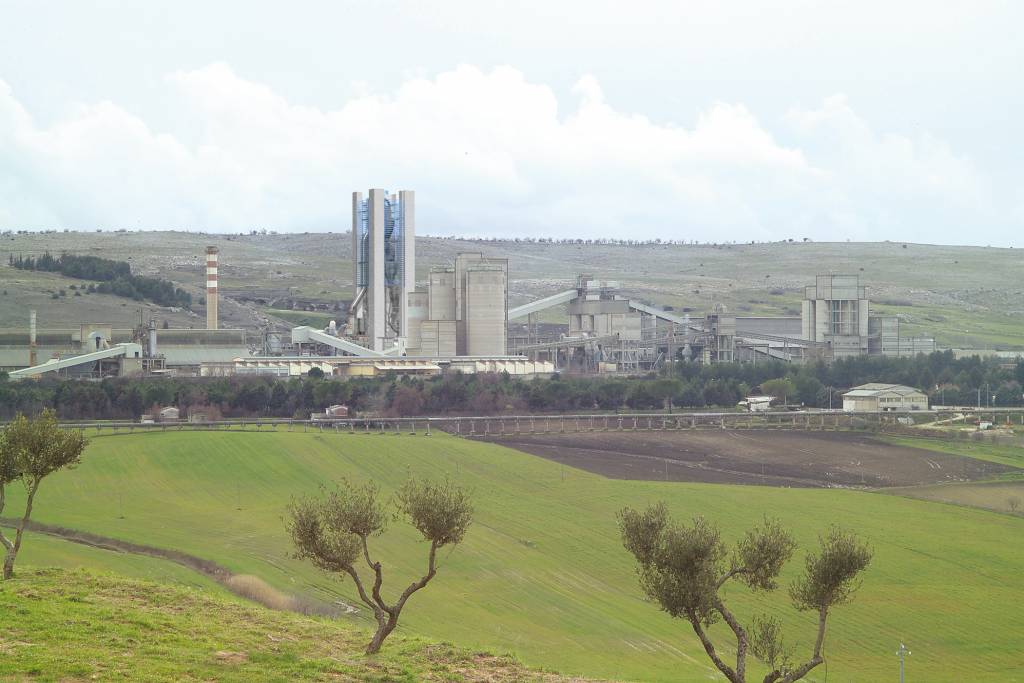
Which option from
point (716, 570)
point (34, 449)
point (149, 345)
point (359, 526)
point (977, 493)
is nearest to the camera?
point (716, 570)

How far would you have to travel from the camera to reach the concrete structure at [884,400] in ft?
338

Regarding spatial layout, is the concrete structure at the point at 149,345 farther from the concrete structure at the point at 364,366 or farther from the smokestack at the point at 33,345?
the concrete structure at the point at 364,366

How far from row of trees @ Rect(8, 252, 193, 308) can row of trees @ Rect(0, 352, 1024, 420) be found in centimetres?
6110

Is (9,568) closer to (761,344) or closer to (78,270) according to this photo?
(761,344)

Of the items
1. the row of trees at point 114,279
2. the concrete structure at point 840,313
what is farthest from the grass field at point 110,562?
the row of trees at point 114,279

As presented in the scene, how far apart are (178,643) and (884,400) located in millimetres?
84425

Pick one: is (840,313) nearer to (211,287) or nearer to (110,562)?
(211,287)

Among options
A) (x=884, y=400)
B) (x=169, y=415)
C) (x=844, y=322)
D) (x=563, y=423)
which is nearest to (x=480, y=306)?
(x=563, y=423)

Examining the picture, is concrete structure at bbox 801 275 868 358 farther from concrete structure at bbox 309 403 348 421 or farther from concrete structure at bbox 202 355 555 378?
concrete structure at bbox 309 403 348 421

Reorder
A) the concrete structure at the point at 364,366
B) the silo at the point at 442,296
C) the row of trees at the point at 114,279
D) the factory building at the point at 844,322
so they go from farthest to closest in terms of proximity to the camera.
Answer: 1. the row of trees at the point at 114,279
2. the factory building at the point at 844,322
3. the silo at the point at 442,296
4. the concrete structure at the point at 364,366

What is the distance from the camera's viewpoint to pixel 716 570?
90.5 feet

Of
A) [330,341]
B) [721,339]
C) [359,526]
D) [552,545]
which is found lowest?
[552,545]

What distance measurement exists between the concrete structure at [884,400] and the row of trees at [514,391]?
4373 mm

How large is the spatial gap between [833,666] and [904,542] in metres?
16.7
